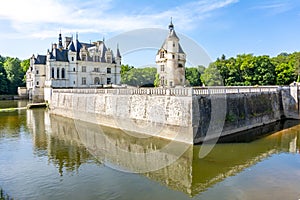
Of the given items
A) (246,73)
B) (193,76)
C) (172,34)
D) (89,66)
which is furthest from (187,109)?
(193,76)

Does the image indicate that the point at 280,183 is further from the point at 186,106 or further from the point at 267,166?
the point at 186,106

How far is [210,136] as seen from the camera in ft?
44.8

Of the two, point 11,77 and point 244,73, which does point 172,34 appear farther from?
point 11,77

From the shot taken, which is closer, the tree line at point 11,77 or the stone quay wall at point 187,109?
the stone quay wall at point 187,109

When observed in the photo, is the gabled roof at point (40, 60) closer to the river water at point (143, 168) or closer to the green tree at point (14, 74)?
the green tree at point (14, 74)

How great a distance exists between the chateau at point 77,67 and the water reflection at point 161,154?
21.5 m

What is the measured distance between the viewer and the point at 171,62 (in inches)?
1320

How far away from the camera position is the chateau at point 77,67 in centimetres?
3672

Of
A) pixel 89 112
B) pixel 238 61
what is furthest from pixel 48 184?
pixel 238 61

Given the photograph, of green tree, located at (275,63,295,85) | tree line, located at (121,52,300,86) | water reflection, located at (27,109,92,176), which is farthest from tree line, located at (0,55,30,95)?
green tree, located at (275,63,295,85)

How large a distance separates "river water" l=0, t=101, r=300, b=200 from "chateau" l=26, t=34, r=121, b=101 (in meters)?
22.7

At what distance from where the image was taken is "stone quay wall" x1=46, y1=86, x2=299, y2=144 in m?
13.2

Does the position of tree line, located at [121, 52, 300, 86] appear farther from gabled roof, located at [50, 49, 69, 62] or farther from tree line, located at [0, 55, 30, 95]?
tree line, located at [0, 55, 30, 95]

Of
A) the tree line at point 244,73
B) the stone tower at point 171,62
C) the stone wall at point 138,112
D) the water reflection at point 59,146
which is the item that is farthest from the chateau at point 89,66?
the water reflection at point 59,146
